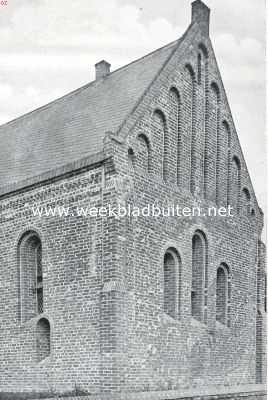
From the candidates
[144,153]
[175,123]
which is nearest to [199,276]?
[144,153]

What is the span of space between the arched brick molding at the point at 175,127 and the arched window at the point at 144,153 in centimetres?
92

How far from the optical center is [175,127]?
15984 millimetres

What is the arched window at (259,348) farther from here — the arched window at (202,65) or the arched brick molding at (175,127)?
the arched window at (202,65)

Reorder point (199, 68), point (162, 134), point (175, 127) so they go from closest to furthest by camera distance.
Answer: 1. point (162, 134)
2. point (175, 127)
3. point (199, 68)

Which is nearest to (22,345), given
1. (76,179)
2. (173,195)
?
(76,179)

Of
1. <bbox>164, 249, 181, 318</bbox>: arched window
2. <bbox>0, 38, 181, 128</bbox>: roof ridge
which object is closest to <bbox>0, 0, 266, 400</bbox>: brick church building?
<bbox>164, 249, 181, 318</bbox>: arched window

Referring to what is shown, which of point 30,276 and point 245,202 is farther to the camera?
point 245,202

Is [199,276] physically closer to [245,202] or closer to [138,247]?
[138,247]

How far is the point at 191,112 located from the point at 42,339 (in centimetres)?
792

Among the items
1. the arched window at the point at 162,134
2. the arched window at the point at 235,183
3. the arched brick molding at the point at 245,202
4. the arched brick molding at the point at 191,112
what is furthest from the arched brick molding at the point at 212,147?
the arched window at the point at 162,134

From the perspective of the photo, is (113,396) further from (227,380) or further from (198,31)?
(198,31)

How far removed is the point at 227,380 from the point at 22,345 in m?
6.18

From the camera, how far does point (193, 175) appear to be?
16.3m

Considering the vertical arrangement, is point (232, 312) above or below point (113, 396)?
above
